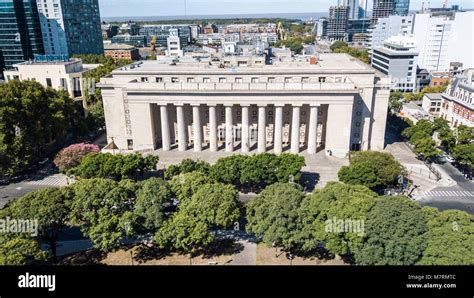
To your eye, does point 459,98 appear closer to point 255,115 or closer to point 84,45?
point 255,115

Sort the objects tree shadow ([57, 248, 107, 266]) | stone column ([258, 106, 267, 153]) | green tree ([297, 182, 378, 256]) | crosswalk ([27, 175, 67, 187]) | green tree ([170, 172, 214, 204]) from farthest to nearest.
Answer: stone column ([258, 106, 267, 153]), crosswalk ([27, 175, 67, 187]), green tree ([170, 172, 214, 204]), tree shadow ([57, 248, 107, 266]), green tree ([297, 182, 378, 256])

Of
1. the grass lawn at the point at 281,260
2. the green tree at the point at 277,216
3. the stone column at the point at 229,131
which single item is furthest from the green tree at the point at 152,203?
the stone column at the point at 229,131

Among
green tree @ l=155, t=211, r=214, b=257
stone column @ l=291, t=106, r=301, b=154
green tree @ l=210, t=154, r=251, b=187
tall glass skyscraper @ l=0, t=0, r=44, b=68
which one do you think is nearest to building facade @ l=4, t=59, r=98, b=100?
tall glass skyscraper @ l=0, t=0, r=44, b=68

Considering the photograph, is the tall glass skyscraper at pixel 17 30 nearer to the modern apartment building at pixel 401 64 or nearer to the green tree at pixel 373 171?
the green tree at pixel 373 171

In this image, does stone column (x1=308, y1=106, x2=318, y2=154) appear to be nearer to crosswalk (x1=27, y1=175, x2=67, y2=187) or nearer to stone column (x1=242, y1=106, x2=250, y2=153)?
stone column (x1=242, y1=106, x2=250, y2=153)

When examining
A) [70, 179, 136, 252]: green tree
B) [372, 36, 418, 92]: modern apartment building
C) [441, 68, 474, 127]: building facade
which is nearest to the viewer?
[70, 179, 136, 252]: green tree

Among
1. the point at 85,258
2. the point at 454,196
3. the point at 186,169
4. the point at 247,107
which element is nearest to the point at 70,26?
the point at 247,107

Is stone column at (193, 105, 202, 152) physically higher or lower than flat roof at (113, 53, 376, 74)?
lower

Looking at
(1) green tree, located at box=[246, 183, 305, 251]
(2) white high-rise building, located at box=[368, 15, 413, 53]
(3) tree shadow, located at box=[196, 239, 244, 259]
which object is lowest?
(3) tree shadow, located at box=[196, 239, 244, 259]

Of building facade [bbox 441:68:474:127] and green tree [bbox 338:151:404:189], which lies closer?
green tree [bbox 338:151:404:189]
